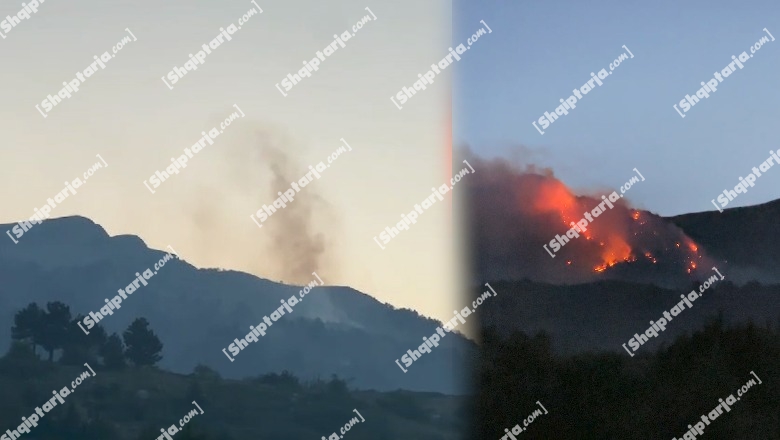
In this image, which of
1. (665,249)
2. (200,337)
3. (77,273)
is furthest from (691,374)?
(77,273)

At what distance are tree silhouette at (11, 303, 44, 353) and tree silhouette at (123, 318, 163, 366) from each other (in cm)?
61

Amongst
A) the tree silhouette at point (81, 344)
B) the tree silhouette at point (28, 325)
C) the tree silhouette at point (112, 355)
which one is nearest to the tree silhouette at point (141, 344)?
the tree silhouette at point (112, 355)

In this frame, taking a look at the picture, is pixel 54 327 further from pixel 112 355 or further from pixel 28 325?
pixel 112 355

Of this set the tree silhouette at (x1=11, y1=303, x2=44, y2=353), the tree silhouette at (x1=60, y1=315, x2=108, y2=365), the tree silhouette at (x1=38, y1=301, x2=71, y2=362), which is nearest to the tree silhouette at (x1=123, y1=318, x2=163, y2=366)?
the tree silhouette at (x1=60, y1=315, x2=108, y2=365)

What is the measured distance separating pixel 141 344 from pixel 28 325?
80cm

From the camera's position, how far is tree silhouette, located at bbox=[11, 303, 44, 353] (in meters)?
6.25


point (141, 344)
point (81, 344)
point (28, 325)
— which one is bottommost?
point (141, 344)

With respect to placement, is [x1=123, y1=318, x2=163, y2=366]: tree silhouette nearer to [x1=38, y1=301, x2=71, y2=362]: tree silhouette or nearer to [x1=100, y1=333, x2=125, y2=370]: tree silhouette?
[x1=100, y1=333, x2=125, y2=370]: tree silhouette

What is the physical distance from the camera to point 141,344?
6.41m

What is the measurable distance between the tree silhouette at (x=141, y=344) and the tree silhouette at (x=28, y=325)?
61 centimetres

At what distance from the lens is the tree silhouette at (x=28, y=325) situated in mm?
6254

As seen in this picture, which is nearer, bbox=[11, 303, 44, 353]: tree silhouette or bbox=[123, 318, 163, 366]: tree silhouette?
bbox=[11, 303, 44, 353]: tree silhouette

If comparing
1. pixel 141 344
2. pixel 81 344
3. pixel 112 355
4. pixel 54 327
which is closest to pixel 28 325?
pixel 54 327

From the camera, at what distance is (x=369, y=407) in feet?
21.3
